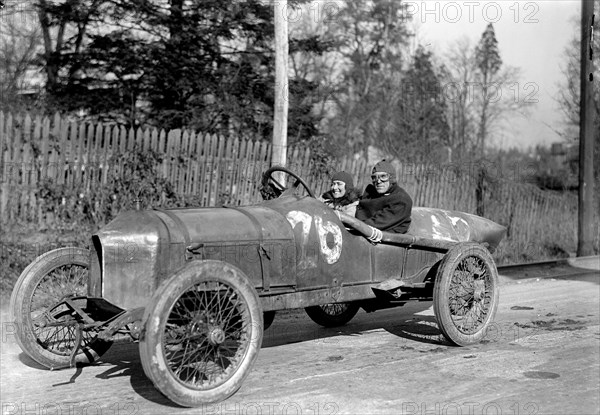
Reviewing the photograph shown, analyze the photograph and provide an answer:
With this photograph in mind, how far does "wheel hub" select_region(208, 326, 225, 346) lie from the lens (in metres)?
4.80

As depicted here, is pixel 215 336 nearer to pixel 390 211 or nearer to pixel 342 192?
pixel 390 211

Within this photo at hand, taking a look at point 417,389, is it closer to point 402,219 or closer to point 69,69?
point 402,219

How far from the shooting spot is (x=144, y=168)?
11078 mm

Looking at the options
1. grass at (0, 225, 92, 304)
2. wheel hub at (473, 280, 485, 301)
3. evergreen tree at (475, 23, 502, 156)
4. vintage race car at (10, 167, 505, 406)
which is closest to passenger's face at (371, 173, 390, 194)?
vintage race car at (10, 167, 505, 406)

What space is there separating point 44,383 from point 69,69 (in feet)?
42.4

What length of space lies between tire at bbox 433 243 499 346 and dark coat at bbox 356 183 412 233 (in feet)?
1.80

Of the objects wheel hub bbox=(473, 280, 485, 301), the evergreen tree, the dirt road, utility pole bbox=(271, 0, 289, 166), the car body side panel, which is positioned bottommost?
the dirt road

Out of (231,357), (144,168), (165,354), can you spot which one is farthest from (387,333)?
(144,168)

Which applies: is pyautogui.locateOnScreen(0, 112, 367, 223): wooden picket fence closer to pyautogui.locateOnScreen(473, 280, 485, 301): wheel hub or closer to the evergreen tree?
pyautogui.locateOnScreen(473, 280, 485, 301): wheel hub

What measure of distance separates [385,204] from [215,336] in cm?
264

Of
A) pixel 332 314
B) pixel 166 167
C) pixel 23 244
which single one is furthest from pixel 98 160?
pixel 332 314

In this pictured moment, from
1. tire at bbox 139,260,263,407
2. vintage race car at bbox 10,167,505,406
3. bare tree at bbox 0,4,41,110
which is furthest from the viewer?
bare tree at bbox 0,4,41,110

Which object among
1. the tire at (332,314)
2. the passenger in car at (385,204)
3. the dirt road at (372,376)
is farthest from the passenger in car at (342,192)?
the dirt road at (372,376)

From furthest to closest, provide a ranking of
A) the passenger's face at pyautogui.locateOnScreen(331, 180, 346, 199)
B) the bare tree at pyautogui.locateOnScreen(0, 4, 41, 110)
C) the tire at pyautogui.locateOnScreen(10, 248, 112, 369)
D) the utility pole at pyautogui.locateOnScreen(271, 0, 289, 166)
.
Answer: the bare tree at pyautogui.locateOnScreen(0, 4, 41, 110) < the utility pole at pyautogui.locateOnScreen(271, 0, 289, 166) < the passenger's face at pyautogui.locateOnScreen(331, 180, 346, 199) < the tire at pyautogui.locateOnScreen(10, 248, 112, 369)
